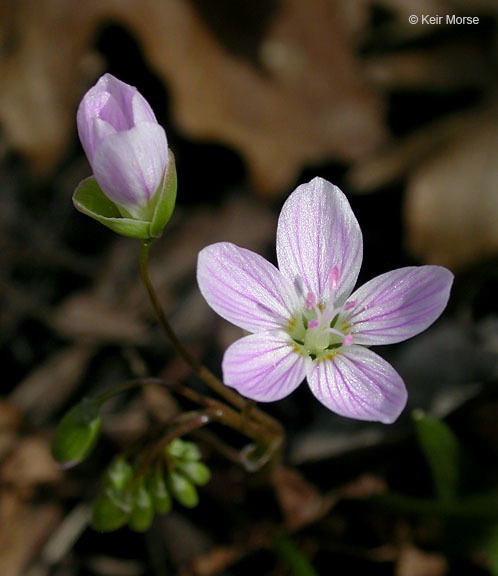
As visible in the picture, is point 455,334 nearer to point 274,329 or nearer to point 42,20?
point 274,329

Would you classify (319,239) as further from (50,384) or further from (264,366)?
(50,384)

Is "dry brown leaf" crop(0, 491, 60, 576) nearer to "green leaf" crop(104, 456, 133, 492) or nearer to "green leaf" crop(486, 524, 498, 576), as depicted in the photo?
"green leaf" crop(104, 456, 133, 492)

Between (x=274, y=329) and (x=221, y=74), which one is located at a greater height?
(x=221, y=74)

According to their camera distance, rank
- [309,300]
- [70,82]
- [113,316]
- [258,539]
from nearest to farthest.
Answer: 1. [309,300]
2. [258,539]
3. [113,316]
4. [70,82]

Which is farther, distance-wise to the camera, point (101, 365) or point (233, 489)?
point (101, 365)

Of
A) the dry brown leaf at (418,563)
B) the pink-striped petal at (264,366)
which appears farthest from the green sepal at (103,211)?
the dry brown leaf at (418,563)

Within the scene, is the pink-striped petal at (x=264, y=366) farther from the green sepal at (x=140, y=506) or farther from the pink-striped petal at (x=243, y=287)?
the green sepal at (x=140, y=506)

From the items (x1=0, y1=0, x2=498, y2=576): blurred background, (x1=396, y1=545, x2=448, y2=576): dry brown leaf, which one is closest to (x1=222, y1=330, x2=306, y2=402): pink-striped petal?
(x1=0, y1=0, x2=498, y2=576): blurred background

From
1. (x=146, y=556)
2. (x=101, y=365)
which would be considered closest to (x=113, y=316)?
(x=101, y=365)
